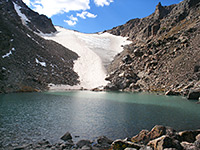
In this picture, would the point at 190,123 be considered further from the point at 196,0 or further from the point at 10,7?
the point at 10,7

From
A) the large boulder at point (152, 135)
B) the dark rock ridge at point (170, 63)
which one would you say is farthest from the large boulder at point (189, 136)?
the dark rock ridge at point (170, 63)

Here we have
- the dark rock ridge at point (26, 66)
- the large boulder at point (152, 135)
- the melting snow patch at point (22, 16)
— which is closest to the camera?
the large boulder at point (152, 135)

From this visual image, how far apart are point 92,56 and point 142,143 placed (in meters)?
82.3

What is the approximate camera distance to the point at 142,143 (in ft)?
39.6

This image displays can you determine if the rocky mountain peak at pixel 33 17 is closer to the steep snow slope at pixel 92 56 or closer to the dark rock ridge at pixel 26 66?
the steep snow slope at pixel 92 56

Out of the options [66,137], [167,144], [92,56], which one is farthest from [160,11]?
[66,137]

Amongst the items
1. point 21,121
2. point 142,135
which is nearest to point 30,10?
point 21,121

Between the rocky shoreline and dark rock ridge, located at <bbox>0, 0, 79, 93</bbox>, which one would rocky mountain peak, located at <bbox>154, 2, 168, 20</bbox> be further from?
the rocky shoreline

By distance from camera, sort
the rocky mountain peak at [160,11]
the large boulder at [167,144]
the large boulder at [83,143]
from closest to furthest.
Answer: the large boulder at [167,144], the large boulder at [83,143], the rocky mountain peak at [160,11]

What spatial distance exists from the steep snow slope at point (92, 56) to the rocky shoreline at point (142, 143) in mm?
44290

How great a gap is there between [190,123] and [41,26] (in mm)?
119809

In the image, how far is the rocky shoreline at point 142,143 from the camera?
399 inches

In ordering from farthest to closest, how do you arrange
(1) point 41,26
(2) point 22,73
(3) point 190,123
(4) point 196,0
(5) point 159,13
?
1. (1) point 41,26
2. (5) point 159,13
3. (4) point 196,0
4. (2) point 22,73
5. (3) point 190,123

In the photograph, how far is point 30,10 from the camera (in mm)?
124250
